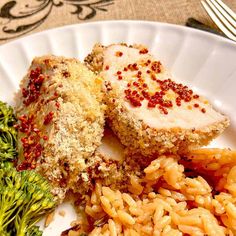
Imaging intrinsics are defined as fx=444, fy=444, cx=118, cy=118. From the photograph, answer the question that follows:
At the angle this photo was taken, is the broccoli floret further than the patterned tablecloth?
No

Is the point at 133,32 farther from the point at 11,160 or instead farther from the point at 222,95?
the point at 11,160

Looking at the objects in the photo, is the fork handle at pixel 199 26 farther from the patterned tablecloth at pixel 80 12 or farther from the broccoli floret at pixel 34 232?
the broccoli floret at pixel 34 232

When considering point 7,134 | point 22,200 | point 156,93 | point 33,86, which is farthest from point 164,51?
point 22,200

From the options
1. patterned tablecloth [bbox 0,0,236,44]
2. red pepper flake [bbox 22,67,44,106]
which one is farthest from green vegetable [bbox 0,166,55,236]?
patterned tablecloth [bbox 0,0,236,44]

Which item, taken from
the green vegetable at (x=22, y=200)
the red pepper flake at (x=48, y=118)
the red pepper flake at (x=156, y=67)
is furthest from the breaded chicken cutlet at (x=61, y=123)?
the red pepper flake at (x=156, y=67)

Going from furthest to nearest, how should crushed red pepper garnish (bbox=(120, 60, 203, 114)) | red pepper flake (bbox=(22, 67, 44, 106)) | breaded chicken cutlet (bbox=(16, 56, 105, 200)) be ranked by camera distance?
red pepper flake (bbox=(22, 67, 44, 106)) < crushed red pepper garnish (bbox=(120, 60, 203, 114)) < breaded chicken cutlet (bbox=(16, 56, 105, 200))

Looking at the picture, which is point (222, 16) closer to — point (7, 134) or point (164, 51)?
point (164, 51)

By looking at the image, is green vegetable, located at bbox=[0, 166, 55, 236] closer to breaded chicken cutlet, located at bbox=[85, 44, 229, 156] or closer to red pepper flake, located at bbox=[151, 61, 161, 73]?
breaded chicken cutlet, located at bbox=[85, 44, 229, 156]
